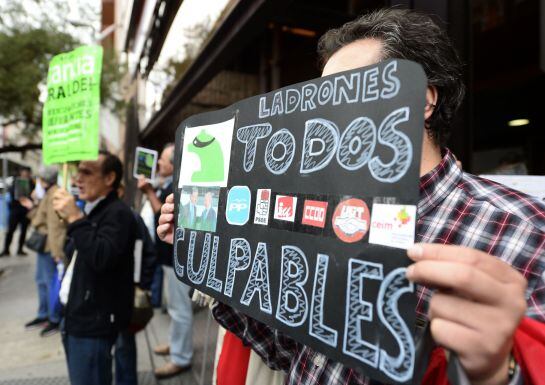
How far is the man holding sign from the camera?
25.0 inches

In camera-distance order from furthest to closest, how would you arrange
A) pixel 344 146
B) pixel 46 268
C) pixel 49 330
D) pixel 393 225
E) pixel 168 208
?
1. pixel 46 268
2. pixel 49 330
3. pixel 168 208
4. pixel 344 146
5. pixel 393 225

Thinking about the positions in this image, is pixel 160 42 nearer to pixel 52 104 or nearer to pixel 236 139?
pixel 52 104

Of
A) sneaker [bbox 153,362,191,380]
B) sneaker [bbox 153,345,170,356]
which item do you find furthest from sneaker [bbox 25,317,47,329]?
sneaker [bbox 153,362,191,380]

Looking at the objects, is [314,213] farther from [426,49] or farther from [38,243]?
[38,243]

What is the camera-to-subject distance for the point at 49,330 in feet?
16.2

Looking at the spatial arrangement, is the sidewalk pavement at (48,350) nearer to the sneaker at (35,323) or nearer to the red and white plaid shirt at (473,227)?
the sneaker at (35,323)

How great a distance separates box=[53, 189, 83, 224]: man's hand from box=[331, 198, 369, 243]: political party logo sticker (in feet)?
6.87

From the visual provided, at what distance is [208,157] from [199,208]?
0.17 metres

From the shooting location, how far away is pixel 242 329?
1.45 meters

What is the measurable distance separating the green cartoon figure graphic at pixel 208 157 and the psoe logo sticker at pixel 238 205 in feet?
0.32

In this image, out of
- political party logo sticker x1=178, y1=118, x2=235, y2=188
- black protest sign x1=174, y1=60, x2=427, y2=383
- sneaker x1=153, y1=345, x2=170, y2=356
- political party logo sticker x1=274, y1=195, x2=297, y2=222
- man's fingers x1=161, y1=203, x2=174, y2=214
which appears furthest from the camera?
sneaker x1=153, y1=345, x2=170, y2=356

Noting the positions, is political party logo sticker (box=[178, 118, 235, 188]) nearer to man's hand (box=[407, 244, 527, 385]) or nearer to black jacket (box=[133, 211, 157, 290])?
man's hand (box=[407, 244, 527, 385])

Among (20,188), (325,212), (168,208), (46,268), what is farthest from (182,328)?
(20,188)

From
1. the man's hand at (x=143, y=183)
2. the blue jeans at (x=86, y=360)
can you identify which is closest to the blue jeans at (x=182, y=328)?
the man's hand at (x=143, y=183)
